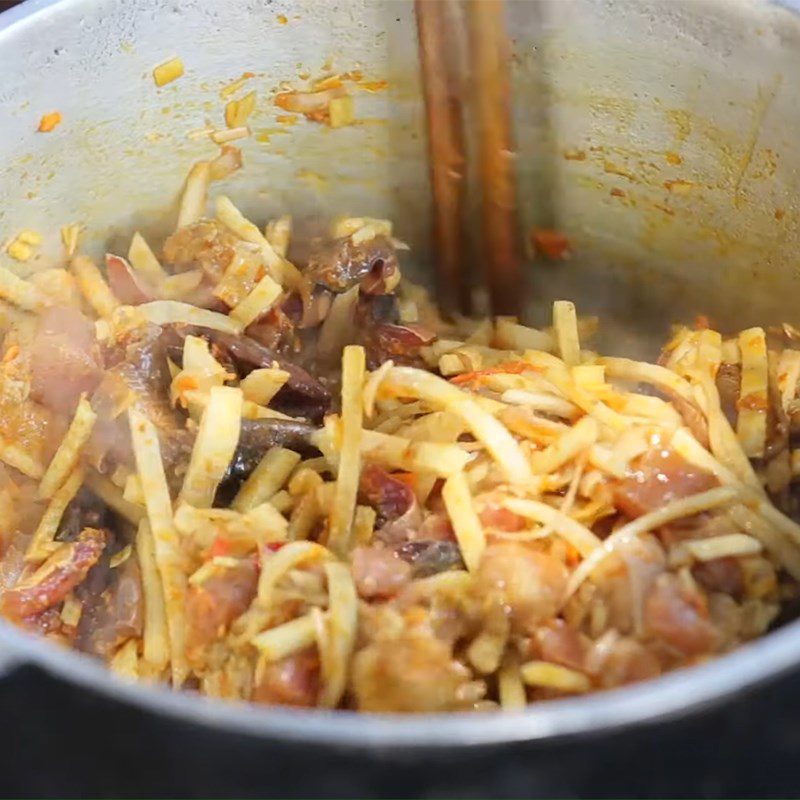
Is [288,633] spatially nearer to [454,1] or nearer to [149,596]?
[149,596]

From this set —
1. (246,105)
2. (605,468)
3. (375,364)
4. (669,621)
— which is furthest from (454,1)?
(669,621)

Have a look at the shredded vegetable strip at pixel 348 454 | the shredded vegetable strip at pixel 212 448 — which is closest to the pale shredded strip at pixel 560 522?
the shredded vegetable strip at pixel 348 454

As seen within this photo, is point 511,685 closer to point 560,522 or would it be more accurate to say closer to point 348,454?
point 560,522

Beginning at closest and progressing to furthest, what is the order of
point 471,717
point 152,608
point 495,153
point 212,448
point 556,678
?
A: point 471,717 < point 556,678 < point 152,608 < point 212,448 < point 495,153

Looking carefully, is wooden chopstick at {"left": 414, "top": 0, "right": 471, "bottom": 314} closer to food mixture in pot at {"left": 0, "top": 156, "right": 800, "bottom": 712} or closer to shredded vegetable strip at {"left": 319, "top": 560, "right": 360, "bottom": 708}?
food mixture in pot at {"left": 0, "top": 156, "right": 800, "bottom": 712}

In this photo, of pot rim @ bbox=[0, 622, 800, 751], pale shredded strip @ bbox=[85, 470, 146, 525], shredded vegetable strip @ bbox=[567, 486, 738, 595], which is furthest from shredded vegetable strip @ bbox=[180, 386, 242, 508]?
pot rim @ bbox=[0, 622, 800, 751]

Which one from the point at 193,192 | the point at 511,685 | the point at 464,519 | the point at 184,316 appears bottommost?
the point at 511,685

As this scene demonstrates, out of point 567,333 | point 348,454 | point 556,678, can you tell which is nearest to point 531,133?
point 567,333
